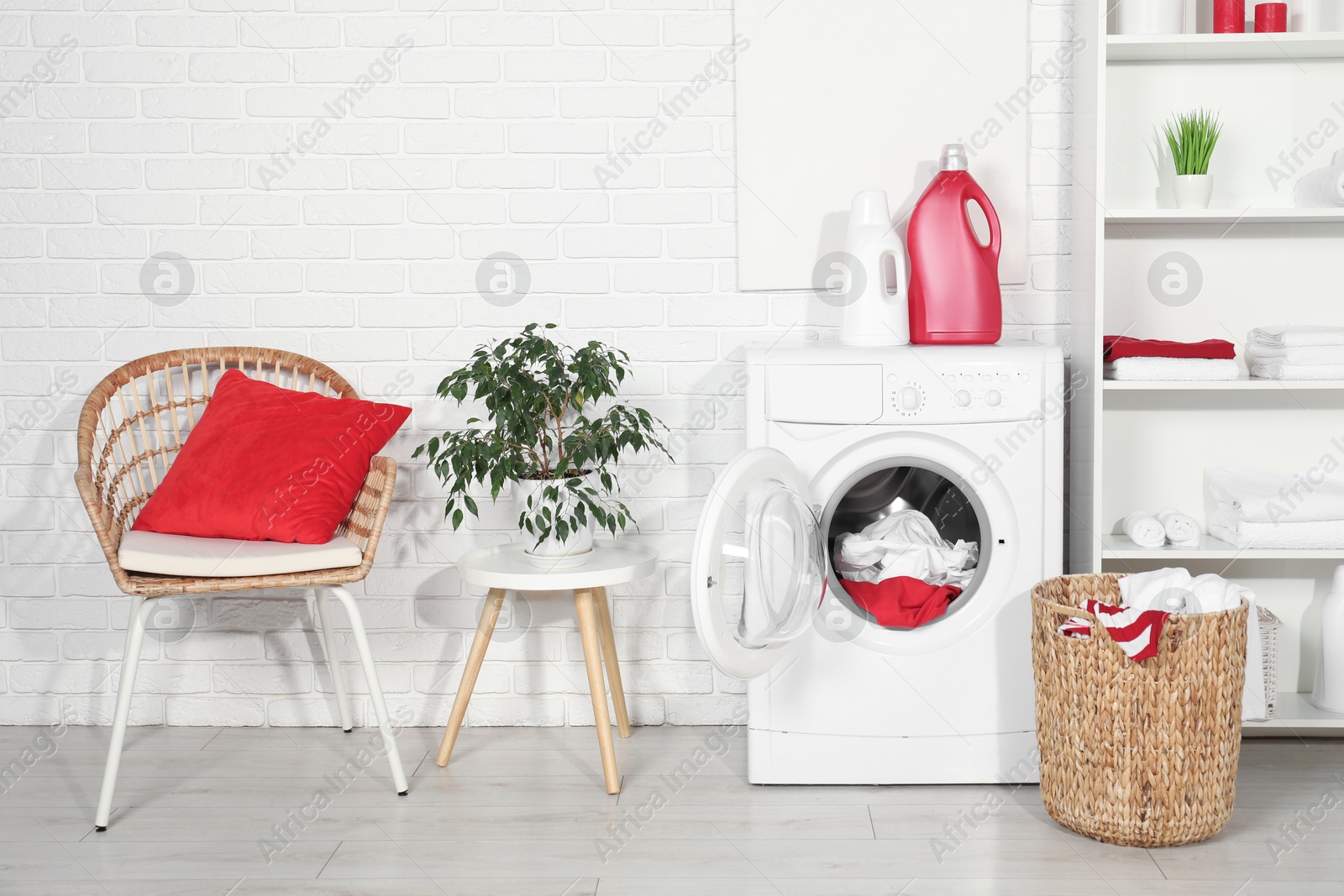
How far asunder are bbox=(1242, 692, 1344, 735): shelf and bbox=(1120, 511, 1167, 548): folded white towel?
37 centimetres

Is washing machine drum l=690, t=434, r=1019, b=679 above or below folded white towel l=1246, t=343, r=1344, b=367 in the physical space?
below

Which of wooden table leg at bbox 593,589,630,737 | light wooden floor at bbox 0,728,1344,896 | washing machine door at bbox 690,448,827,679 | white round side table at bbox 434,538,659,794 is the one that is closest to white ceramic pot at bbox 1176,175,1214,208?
washing machine door at bbox 690,448,827,679

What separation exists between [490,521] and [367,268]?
63cm

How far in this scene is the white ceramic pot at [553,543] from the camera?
81.5 inches

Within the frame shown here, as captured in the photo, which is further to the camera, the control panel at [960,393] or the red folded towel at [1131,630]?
the control panel at [960,393]

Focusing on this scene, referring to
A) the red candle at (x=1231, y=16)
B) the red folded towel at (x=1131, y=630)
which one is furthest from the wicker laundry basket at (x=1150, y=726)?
the red candle at (x=1231, y=16)

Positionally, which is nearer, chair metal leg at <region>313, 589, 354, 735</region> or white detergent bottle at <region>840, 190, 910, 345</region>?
white detergent bottle at <region>840, 190, 910, 345</region>

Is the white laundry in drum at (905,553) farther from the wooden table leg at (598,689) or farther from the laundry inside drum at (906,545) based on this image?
the wooden table leg at (598,689)

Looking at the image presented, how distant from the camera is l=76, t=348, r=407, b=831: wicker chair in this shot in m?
1.94

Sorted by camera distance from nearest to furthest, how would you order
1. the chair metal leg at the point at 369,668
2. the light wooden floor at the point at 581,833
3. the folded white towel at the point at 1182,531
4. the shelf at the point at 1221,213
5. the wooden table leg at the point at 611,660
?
the light wooden floor at the point at 581,833 → the chair metal leg at the point at 369,668 → the shelf at the point at 1221,213 → the folded white towel at the point at 1182,531 → the wooden table leg at the point at 611,660

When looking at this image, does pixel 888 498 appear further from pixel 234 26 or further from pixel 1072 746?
pixel 234 26

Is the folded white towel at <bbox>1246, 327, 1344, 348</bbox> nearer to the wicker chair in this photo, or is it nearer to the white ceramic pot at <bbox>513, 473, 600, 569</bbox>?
the white ceramic pot at <bbox>513, 473, 600, 569</bbox>

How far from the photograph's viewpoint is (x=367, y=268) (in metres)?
2.43

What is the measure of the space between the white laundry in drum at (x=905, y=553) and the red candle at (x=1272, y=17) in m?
1.16
